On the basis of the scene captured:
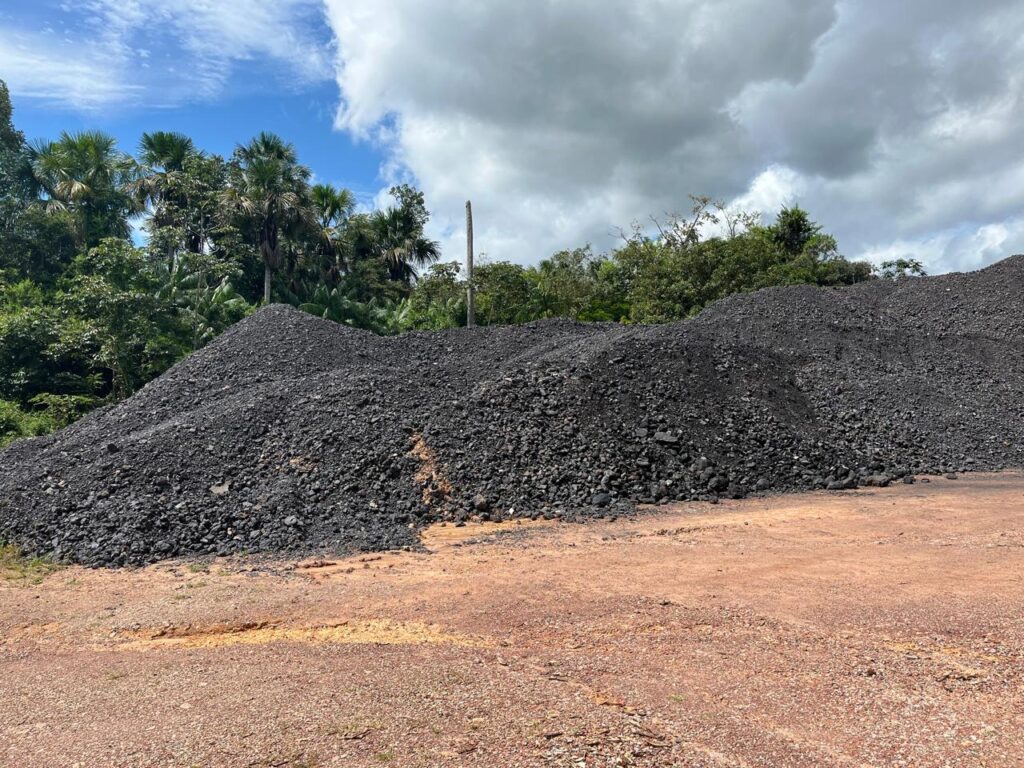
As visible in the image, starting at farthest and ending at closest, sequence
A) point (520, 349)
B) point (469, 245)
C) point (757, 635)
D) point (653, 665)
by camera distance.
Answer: point (469, 245) < point (520, 349) < point (757, 635) < point (653, 665)

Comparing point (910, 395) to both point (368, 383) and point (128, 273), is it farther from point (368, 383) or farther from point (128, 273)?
point (128, 273)

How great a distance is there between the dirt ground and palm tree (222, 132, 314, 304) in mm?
19347

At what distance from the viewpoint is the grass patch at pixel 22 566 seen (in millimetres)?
6262

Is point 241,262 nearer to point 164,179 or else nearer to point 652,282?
point 164,179

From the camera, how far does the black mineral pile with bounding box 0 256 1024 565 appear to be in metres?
7.57

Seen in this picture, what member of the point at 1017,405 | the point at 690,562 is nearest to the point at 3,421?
the point at 690,562

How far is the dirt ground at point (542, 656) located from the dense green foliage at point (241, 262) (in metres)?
13.7

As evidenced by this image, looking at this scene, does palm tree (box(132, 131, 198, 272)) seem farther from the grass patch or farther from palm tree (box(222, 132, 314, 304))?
the grass patch

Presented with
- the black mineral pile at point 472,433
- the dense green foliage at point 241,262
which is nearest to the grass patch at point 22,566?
the black mineral pile at point 472,433

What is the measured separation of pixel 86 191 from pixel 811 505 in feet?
80.7

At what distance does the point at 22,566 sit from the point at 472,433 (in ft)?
16.6

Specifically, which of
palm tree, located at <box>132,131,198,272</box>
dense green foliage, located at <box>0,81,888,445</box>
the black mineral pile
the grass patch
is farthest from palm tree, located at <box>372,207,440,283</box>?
the grass patch

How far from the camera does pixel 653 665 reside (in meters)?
4.01

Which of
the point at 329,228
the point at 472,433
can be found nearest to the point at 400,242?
the point at 329,228
